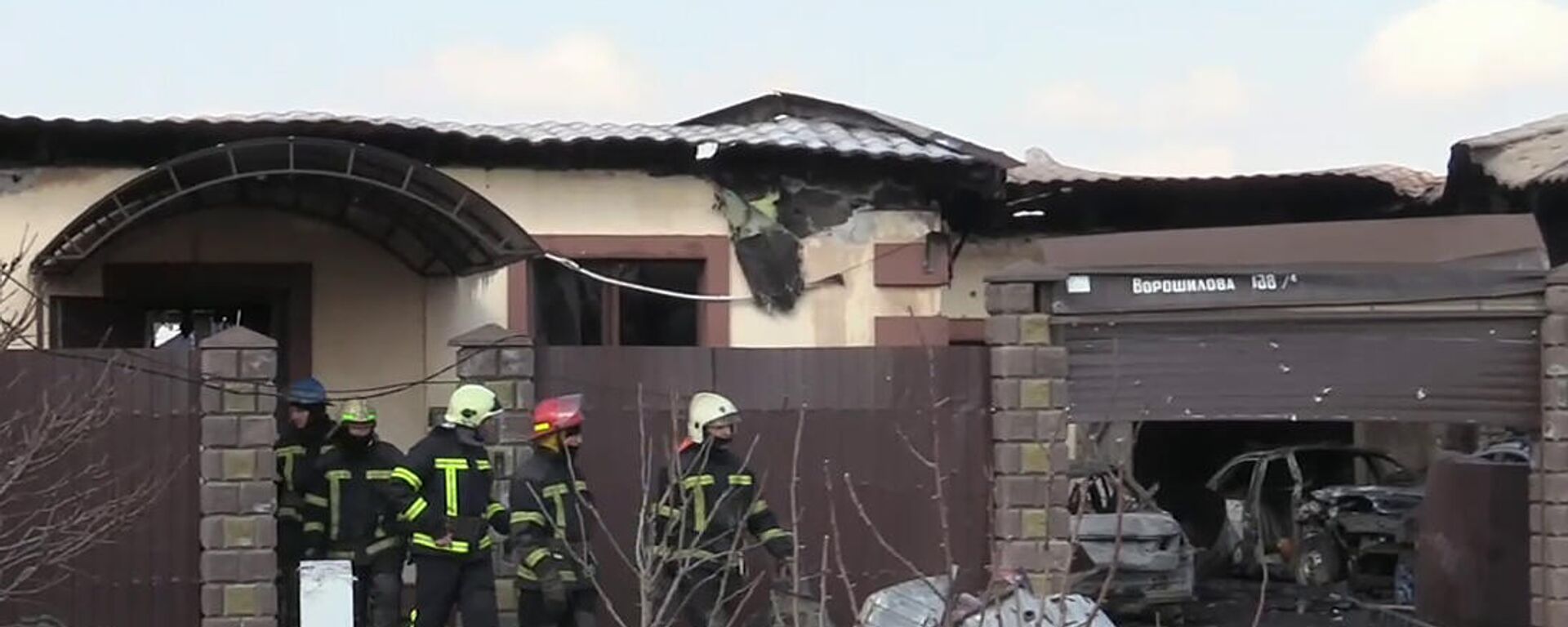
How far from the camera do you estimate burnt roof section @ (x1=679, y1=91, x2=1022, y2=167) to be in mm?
13234

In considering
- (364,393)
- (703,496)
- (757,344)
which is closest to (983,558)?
(703,496)

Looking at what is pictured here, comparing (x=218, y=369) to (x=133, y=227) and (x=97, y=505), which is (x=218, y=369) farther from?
(x=133, y=227)

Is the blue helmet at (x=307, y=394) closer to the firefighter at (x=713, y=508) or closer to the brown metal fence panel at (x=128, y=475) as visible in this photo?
the brown metal fence panel at (x=128, y=475)

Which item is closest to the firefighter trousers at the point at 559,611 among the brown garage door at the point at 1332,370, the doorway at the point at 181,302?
the brown garage door at the point at 1332,370

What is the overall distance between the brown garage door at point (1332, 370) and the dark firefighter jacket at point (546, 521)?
117 inches

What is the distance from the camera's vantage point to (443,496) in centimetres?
972

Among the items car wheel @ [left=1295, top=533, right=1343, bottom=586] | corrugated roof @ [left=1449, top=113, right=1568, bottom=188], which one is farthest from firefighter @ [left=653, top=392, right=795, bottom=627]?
car wheel @ [left=1295, top=533, right=1343, bottom=586]

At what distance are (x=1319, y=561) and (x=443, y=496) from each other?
929 cm

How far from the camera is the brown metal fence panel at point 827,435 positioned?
10969mm

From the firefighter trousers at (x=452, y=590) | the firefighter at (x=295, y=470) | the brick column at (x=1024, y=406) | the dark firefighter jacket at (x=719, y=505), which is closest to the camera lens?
the dark firefighter jacket at (x=719, y=505)

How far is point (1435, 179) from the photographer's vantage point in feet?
52.0

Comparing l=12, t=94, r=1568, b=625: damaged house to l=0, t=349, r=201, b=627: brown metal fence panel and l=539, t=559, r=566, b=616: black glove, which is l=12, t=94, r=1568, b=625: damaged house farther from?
l=539, t=559, r=566, b=616: black glove

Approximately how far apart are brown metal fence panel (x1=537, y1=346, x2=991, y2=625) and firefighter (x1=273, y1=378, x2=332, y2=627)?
1234 millimetres

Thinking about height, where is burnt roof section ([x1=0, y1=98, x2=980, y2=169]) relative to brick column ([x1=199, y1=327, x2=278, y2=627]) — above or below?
above
